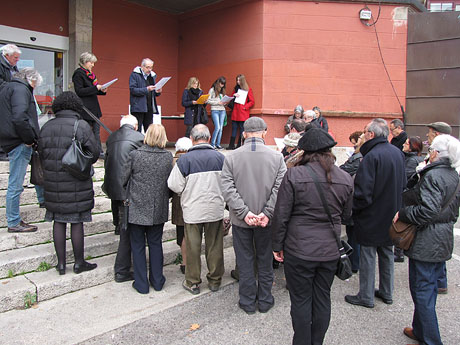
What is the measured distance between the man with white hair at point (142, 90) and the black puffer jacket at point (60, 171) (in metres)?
2.98

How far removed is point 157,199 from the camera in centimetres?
406

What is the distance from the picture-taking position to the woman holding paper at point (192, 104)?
28.8ft

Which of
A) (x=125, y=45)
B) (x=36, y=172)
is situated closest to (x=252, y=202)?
(x=36, y=172)

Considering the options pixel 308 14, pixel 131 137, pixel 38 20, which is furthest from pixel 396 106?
pixel 38 20

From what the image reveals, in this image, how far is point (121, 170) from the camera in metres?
4.21

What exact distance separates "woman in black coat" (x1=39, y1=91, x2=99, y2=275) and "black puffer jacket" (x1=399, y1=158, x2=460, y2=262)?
3.13 metres

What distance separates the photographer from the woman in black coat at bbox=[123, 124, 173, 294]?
13.1ft

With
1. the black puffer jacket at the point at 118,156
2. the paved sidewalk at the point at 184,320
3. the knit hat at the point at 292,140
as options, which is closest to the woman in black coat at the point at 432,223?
the paved sidewalk at the point at 184,320

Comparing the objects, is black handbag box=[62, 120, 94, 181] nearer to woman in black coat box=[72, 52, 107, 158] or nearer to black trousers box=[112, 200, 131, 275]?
black trousers box=[112, 200, 131, 275]

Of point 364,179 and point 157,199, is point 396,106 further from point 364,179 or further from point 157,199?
point 157,199

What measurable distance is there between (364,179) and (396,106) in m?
7.19

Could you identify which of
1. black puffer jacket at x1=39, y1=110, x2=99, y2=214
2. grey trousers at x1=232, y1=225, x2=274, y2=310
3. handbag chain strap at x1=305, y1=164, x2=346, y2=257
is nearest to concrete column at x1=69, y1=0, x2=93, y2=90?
black puffer jacket at x1=39, y1=110, x2=99, y2=214

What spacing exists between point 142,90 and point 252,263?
4.18 metres

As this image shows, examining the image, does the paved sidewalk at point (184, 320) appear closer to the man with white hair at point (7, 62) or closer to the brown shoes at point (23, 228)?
the brown shoes at point (23, 228)
